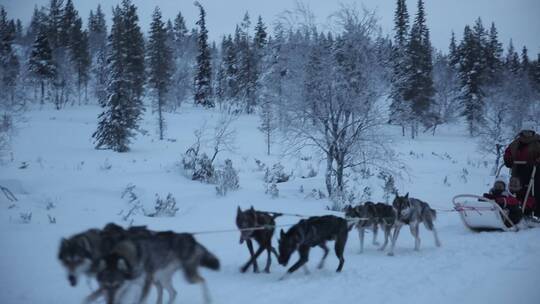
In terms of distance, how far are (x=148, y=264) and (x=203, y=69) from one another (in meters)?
46.1

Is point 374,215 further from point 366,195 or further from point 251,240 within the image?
point 366,195

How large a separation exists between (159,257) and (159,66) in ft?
110

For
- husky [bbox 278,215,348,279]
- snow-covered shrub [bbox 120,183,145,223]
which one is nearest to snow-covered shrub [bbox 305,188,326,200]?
snow-covered shrub [bbox 120,183,145,223]

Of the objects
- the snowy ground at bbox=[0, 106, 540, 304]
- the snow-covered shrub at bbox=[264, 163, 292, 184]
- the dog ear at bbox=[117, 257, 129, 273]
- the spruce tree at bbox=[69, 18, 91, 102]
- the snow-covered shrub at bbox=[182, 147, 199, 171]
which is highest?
the spruce tree at bbox=[69, 18, 91, 102]

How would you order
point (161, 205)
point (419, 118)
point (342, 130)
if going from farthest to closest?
point (419, 118) < point (342, 130) < point (161, 205)

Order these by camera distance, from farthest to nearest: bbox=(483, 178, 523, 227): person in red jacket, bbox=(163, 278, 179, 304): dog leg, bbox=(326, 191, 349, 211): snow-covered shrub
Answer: bbox=(326, 191, 349, 211): snow-covered shrub < bbox=(483, 178, 523, 227): person in red jacket < bbox=(163, 278, 179, 304): dog leg

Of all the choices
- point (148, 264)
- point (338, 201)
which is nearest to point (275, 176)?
point (338, 201)

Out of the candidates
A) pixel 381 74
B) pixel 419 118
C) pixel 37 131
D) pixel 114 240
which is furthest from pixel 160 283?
pixel 419 118

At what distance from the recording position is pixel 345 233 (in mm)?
6770

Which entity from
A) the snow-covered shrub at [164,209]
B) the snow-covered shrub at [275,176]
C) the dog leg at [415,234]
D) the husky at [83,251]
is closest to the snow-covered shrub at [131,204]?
the snow-covered shrub at [164,209]

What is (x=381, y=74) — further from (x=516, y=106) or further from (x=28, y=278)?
(x=516, y=106)

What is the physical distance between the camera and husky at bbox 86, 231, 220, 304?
13.0 ft

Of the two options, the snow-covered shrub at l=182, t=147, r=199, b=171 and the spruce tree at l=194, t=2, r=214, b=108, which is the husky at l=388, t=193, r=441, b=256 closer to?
the snow-covered shrub at l=182, t=147, r=199, b=171

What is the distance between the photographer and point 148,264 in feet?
14.5
